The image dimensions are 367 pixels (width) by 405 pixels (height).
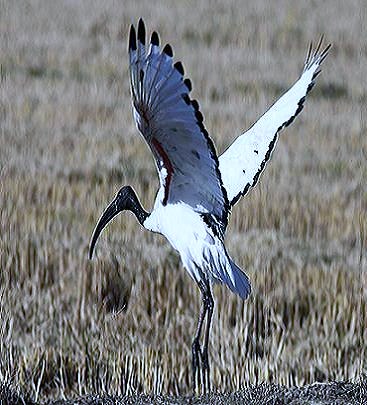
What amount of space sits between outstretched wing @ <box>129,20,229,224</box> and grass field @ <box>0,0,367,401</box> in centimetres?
99

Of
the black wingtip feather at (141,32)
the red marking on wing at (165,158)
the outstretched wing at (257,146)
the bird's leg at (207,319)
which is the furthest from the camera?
the outstretched wing at (257,146)

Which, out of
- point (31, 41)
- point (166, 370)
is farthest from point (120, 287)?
point (31, 41)

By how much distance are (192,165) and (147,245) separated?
1687mm

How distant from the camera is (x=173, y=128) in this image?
2.58m

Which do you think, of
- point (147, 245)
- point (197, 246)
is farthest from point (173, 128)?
point (147, 245)

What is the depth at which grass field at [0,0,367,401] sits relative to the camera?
12.0ft

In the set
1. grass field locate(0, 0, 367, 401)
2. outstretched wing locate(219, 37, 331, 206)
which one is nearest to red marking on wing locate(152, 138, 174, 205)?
outstretched wing locate(219, 37, 331, 206)

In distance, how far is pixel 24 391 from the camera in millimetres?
3516

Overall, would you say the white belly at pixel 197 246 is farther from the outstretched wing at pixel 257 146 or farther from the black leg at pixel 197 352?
the outstretched wing at pixel 257 146

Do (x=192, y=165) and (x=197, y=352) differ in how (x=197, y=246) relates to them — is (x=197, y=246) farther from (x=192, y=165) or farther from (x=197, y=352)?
(x=197, y=352)

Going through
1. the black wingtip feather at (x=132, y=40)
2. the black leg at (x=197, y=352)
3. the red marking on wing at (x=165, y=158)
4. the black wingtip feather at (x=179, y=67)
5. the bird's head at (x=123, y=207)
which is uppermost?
the black wingtip feather at (x=132, y=40)

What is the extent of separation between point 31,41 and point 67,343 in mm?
5264

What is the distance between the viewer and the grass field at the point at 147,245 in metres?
3.65

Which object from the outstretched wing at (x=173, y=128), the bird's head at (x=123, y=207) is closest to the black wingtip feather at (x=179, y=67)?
the outstretched wing at (x=173, y=128)
